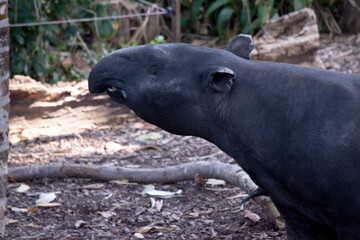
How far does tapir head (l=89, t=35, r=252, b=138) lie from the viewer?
2.94 m

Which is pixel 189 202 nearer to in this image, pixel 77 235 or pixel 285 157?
pixel 77 235

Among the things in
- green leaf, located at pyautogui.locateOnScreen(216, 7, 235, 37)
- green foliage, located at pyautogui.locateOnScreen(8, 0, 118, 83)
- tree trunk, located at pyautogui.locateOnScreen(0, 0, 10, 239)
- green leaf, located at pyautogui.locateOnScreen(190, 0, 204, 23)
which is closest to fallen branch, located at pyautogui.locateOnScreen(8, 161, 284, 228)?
tree trunk, located at pyautogui.locateOnScreen(0, 0, 10, 239)

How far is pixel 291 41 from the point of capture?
294 inches

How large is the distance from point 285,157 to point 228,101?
1.21ft

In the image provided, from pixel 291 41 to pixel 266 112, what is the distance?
4.70 m

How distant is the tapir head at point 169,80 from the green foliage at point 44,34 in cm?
435

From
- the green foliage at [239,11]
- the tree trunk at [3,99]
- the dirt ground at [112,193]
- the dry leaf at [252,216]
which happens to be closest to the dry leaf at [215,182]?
the dirt ground at [112,193]

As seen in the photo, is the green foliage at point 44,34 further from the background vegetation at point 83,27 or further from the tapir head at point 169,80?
the tapir head at point 169,80

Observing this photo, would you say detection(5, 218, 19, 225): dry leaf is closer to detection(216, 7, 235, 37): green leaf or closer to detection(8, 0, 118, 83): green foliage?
detection(8, 0, 118, 83): green foliage

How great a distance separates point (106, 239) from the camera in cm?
439

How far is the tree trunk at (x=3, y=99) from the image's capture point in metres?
3.93

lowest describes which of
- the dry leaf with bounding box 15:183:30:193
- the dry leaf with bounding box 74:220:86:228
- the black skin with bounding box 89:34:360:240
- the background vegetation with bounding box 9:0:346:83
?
the dry leaf with bounding box 15:183:30:193

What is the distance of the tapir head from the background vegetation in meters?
3.53

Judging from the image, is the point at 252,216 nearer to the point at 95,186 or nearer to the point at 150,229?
the point at 150,229
